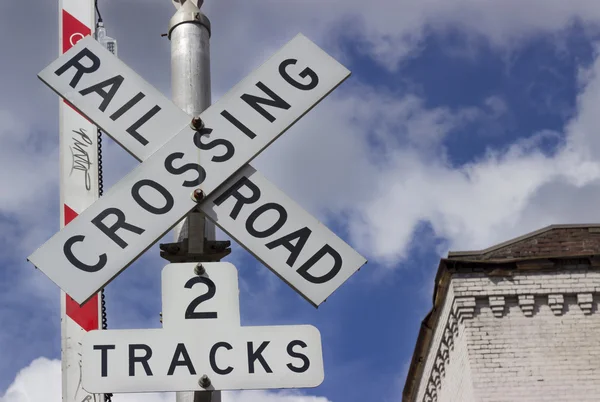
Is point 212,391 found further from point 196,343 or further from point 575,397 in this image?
point 575,397

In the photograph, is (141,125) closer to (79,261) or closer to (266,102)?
(266,102)

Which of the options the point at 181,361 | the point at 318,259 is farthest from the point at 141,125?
the point at 181,361

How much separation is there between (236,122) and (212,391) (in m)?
1.19

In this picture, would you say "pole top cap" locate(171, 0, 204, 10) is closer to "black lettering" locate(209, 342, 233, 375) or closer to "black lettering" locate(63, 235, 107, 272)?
"black lettering" locate(63, 235, 107, 272)

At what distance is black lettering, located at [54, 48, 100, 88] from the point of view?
4449 millimetres

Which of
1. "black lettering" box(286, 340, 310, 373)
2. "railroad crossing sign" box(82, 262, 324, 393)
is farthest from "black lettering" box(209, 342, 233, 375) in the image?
"black lettering" box(286, 340, 310, 373)

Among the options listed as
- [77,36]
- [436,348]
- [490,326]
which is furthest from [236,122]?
[436,348]

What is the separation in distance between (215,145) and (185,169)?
172mm

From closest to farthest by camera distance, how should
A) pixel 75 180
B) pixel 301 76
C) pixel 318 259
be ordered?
pixel 318 259 < pixel 301 76 < pixel 75 180

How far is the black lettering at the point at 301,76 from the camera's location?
451cm

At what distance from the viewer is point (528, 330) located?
16.3m

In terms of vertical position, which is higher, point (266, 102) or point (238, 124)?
point (266, 102)

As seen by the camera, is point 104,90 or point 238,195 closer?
point 238,195

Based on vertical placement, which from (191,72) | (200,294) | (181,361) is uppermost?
(191,72)
